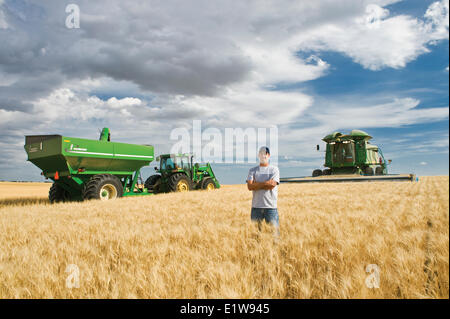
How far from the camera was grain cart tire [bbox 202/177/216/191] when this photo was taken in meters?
18.7

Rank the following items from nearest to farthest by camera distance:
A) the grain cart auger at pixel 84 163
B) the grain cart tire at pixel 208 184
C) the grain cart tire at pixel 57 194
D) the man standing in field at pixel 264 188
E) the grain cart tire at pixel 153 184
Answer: the man standing in field at pixel 264 188 → the grain cart auger at pixel 84 163 → the grain cart tire at pixel 57 194 → the grain cart tire at pixel 153 184 → the grain cart tire at pixel 208 184

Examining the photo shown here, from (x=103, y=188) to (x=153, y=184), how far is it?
14.6 feet

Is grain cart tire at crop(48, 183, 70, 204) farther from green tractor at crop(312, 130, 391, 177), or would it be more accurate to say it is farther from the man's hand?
green tractor at crop(312, 130, 391, 177)

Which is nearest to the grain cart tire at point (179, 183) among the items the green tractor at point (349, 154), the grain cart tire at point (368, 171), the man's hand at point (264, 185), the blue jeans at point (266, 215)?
the blue jeans at point (266, 215)

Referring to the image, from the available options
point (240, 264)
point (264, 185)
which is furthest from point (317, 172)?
point (240, 264)

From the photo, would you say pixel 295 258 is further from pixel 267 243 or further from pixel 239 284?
pixel 239 284

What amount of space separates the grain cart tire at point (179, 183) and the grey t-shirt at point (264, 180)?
38.7ft

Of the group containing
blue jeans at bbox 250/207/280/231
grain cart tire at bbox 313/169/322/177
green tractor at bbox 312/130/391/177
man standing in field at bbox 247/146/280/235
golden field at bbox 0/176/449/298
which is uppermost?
green tractor at bbox 312/130/391/177

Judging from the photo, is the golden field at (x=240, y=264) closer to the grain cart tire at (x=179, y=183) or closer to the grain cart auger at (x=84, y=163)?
the grain cart auger at (x=84, y=163)

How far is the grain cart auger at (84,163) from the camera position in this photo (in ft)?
38.9

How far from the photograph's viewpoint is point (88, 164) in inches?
492

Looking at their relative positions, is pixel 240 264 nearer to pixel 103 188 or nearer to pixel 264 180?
pixel 264 180

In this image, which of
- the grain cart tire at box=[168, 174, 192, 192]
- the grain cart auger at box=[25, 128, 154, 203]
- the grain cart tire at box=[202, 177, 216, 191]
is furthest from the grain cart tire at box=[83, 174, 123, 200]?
the grain cart tire at box=[202, 177, 216, 191]
